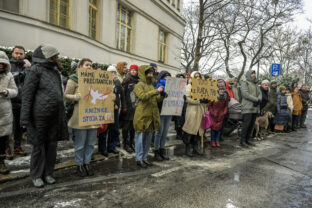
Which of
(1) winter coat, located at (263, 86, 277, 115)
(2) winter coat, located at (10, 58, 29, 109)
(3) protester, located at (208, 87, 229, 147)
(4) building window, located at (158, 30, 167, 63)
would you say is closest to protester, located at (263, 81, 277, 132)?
(1) winter coat, located at (263, 86, 277, 115)

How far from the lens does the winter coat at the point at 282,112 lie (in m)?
10.4

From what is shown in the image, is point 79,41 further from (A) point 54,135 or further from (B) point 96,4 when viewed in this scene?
(A) point 54,135

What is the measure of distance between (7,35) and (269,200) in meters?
9.53

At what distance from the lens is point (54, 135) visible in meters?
3.87

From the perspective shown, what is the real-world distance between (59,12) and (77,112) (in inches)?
333

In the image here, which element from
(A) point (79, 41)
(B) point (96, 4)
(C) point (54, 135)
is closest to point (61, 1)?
(A) point (79, 41)

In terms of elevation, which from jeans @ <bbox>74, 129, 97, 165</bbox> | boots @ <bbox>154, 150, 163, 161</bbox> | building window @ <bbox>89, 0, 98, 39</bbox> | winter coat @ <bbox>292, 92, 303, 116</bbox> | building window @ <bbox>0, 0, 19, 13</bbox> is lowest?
boots @ <bbox>154, 150, 163, 161</bbox>

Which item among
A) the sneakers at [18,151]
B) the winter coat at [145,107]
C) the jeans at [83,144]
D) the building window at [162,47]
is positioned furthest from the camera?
the building window at [162,47]

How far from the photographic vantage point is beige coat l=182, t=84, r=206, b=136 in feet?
20.0

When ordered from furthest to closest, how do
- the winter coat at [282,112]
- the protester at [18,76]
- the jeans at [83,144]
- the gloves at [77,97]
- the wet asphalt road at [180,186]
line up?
1. the winter coat at [282,112]
2. the protester at [18,76]
3. the jeans at [83,144]
4. the gloves at [77,97]
5. the wet asphalt road at [180,186]

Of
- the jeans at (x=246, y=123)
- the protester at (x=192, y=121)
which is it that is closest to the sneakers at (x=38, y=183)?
the protester at (x=192, y=121)

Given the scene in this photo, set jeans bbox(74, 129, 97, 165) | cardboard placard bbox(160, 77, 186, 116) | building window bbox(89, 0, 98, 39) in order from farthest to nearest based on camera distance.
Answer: building window bbox(89, 0, 98, 39) → cardboard placard bbox(160, 77, 186, 116) → jeans bbox(74, 129, 97, 165)

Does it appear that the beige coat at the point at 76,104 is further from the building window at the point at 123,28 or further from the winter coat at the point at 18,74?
the building window at the point at 123,28

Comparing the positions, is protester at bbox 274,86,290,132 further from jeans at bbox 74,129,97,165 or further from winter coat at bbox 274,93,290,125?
jeans at bbox 74,129,97,165
